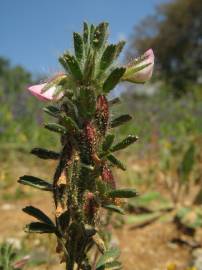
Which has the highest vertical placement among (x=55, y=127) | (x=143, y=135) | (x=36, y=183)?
(x=143, y=135)


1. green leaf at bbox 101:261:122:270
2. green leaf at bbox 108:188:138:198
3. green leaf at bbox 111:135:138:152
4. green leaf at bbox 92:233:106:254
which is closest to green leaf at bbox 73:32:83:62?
green leaf at bbox 111:135:138:152

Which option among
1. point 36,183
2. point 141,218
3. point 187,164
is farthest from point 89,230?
point 187,164

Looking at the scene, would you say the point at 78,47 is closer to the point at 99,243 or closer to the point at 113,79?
the point at 113,79

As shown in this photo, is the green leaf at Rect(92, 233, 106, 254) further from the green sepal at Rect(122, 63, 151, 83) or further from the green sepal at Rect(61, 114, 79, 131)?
the green sepal at Rect(122, 63, 151, 83)

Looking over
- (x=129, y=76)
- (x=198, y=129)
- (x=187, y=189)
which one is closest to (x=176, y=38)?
(x=198, y=129)

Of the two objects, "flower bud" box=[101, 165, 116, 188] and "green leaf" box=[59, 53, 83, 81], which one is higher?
"green leaf" box=[59, 53, 83, 81]

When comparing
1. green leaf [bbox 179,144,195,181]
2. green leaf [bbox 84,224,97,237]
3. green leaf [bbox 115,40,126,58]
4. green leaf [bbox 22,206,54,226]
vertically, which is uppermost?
green leaf [bbox 179,144,195,181]
